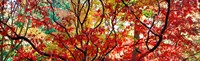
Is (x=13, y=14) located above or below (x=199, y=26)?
above

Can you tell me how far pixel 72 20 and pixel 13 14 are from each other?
1692mm

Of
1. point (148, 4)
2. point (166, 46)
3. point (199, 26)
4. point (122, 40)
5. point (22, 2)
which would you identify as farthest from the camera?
point (199, 26)

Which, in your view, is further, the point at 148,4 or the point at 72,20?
the point at 72,20

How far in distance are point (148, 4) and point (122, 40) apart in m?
1.19

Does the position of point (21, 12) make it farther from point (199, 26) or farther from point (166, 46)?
point (199, 26)

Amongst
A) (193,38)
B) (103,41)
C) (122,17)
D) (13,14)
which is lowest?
(193,38)

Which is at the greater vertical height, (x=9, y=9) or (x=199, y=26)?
(x=9, y=9)

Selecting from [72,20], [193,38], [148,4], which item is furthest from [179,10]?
[193,38]

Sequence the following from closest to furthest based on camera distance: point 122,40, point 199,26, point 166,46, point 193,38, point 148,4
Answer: point 148,4 → point 122,40 → point 166,46 → point 199,26 → point 193,38

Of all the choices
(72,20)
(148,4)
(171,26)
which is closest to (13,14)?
(72,20)

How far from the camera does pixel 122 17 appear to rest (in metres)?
7.59

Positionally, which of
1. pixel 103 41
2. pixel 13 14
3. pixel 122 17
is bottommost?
pixel 103 41

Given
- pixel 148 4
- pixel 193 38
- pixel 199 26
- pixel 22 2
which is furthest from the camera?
pixel 193 38

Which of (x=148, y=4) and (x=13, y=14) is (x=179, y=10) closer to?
(x=148, y=4)
